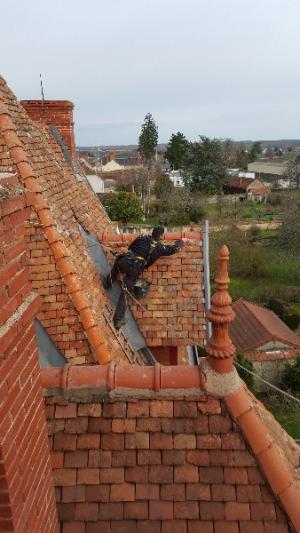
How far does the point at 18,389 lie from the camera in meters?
2.71

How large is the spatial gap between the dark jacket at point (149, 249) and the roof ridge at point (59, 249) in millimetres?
1579

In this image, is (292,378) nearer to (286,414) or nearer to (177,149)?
(286,414)

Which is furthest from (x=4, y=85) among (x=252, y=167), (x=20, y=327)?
(x=252, y=167)

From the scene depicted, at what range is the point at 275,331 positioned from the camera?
2153 cm

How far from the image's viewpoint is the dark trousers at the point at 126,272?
625cm

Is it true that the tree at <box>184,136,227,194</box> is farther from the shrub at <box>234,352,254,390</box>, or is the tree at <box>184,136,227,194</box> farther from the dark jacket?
the dark jacket

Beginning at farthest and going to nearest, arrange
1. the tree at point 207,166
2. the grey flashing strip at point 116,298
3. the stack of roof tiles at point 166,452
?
the tree at point 207,166 → the grey flashing strip at point 116,298 → the stack of roof tiles at point 166,452

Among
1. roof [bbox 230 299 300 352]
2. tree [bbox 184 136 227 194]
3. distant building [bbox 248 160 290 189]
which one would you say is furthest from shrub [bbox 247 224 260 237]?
distant building [bbox 248 160 290 189]

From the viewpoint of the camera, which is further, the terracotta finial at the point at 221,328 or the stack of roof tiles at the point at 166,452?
the terracotta finial at the point at 221,328

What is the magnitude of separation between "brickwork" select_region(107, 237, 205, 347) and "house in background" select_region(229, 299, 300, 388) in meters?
13.7

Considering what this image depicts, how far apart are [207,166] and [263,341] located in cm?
3758

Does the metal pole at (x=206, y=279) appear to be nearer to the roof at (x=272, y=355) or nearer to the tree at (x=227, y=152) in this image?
the roof at (x=272, y=355)

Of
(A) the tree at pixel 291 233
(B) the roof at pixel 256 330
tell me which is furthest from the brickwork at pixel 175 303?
(A) the tree at pixel 291 233

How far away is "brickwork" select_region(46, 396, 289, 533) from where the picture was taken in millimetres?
3494
